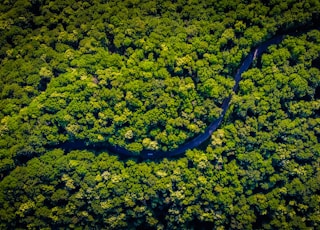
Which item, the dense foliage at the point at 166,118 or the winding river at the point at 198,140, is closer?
the dense foliage at the point at 166,118

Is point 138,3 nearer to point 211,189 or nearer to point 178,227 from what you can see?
point 211,189

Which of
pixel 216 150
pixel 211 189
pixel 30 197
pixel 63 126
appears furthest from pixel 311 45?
pixel 30 197

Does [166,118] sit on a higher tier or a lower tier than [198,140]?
higher

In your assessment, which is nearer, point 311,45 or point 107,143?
point 311,45

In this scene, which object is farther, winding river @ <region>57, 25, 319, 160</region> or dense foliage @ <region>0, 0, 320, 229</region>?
winding river @ <region>57, 25, 319, 160</region>

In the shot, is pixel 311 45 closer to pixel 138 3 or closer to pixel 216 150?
pixel 216 150

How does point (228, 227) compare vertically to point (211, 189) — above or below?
below

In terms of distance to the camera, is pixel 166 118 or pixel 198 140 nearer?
pixel 166 118

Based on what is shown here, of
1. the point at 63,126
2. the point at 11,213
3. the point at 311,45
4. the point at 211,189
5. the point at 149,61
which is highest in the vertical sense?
the point at 311,45
